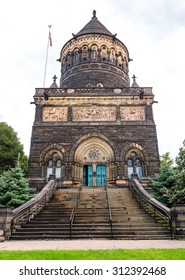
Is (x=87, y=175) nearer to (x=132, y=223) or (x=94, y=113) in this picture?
(x=94, y=113)

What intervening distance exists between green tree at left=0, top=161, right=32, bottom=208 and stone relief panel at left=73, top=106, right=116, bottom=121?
8.57 m

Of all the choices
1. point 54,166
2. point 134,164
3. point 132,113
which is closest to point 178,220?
point 134,164

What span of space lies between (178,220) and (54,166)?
13194mm

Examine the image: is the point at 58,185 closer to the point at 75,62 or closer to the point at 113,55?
the point at 75,62

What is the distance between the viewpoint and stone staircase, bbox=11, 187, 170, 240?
9.26 meters

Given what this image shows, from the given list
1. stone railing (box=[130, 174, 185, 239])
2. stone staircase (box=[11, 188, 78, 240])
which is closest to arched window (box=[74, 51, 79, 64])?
stone staircase (box=[11, 188, 78, 240])

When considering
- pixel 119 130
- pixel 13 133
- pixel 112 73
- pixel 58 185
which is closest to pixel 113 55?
pixel 112 73

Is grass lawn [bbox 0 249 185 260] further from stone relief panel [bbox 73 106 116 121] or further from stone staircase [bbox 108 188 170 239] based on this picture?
stone relief panel [bbox 73 106 116 121]

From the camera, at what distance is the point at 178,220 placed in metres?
9.08

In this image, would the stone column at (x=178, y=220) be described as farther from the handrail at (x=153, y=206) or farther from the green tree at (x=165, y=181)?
the green tree at (x=165, y=181)

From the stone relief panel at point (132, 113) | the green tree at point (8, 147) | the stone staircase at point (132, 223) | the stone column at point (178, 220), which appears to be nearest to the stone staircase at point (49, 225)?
the stone staircase at point (132, 223)

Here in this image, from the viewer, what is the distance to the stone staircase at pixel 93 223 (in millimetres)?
9258

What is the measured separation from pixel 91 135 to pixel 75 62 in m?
11.6

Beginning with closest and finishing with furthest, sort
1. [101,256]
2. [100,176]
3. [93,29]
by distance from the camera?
[101,256]
[100,176]
[93,29]
